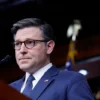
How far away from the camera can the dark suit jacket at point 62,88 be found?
2023mm

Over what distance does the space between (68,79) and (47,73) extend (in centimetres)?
14

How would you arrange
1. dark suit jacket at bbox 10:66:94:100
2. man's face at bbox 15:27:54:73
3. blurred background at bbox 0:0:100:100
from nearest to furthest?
1. dark suit jacket at bbox 10:66:94:100
2. man's face at bbox 15:27:54:73
3. blurred background at bbox 0:0:100:100

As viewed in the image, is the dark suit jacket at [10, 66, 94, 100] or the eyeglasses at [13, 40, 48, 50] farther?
the eyeglasses at [13, 40, 48, 50]

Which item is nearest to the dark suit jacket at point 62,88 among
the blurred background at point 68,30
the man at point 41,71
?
the man at point 41,71

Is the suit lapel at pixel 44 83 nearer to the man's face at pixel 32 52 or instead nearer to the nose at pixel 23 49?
the man's face at pixel 32 52

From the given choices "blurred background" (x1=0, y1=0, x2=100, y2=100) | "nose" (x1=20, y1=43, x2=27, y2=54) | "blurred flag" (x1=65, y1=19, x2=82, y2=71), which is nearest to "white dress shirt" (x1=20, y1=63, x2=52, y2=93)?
"nose" (x1=20, y1=43, x2=27, y2=54)

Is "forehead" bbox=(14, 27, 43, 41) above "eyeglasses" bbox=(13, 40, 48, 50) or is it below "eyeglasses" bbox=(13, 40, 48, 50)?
above

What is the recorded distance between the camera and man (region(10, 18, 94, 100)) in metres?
2.04

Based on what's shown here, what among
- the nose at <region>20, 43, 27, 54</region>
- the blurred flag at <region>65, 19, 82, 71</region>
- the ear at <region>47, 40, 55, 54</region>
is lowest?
the blurred flag at <region>65, 19, 82, 71</region>

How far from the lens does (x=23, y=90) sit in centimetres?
215

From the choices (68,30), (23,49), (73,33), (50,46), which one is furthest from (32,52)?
(68,30)

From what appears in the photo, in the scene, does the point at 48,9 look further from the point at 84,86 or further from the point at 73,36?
the point at 84,86

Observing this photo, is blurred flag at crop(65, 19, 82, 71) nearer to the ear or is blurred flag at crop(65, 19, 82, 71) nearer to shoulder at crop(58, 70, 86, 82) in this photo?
the ear

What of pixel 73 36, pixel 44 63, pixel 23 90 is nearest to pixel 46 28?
pixel 44 63
